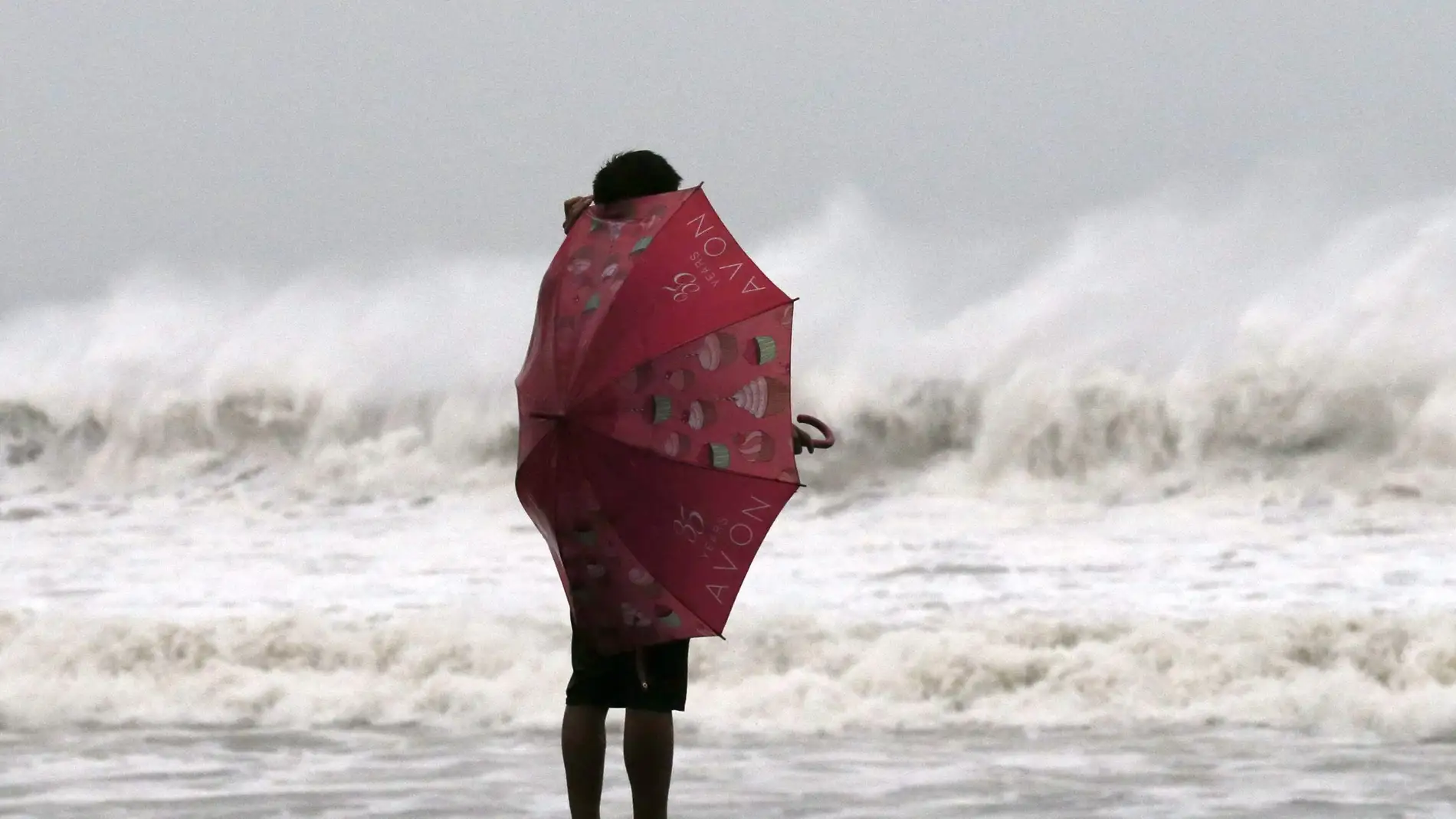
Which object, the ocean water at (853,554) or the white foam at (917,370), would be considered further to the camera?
the white foam at (917,370)

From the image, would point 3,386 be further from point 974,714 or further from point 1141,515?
point 974,714

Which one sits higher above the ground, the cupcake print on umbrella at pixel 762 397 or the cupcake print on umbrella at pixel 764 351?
the cupcake print on umbrella at pixel 764 351

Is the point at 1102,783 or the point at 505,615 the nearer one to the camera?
the point at 1102,783

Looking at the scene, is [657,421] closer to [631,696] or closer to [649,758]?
[631,696]

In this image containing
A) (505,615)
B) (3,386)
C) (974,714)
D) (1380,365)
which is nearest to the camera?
(974,714)

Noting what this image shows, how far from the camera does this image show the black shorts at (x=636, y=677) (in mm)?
3469

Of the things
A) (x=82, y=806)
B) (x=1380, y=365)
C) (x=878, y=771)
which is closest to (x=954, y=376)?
(x=1380, y=365)

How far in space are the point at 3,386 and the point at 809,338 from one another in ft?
29.2

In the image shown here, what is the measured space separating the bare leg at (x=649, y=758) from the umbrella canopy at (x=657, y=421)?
16 centimetres

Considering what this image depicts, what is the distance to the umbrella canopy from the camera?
3385mm

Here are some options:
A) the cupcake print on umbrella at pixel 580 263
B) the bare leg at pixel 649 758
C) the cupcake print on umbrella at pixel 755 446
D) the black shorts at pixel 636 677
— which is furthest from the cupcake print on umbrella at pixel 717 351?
the bare leg at pixel 649 758

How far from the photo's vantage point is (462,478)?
15000 mm

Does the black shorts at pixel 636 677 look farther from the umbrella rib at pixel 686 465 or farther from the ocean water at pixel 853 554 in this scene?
the ocean water at pixel 853 554

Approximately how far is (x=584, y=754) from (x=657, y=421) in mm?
685
